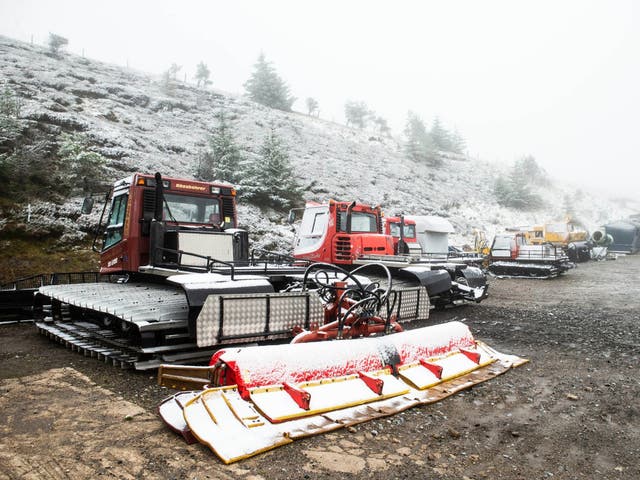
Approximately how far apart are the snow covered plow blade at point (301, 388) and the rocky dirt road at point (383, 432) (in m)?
0.12

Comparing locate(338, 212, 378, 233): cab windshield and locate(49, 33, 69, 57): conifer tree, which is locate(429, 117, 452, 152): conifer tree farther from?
locate(338, 212, 378, 233): cab windshield

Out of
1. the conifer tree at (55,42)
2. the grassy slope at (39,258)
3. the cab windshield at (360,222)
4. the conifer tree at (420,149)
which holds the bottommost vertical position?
the grassy slope at (39,258)

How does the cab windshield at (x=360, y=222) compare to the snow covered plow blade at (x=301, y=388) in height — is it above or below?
above

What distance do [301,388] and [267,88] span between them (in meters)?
49.7

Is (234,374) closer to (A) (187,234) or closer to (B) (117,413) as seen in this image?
(B) (117,413)

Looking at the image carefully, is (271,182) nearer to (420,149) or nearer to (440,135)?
(420,149)

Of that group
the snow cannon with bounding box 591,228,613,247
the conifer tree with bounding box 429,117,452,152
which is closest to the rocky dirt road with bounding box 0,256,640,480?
the snow cannon with bounding box 591,228,613,247

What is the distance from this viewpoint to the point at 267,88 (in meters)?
50.1

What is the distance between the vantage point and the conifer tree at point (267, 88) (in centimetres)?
5003

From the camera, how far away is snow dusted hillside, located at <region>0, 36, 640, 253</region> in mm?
23172

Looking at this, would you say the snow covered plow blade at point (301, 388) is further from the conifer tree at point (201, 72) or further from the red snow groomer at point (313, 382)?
the conifer tree at point (201, 72)

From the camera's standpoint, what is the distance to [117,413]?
4.30 m

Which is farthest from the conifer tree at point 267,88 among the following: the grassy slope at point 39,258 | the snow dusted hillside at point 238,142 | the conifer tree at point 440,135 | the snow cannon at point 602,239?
the grassy slope at point 39,258

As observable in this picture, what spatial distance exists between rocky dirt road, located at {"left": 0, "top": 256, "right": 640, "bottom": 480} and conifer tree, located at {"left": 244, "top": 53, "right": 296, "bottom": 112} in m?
46.6
